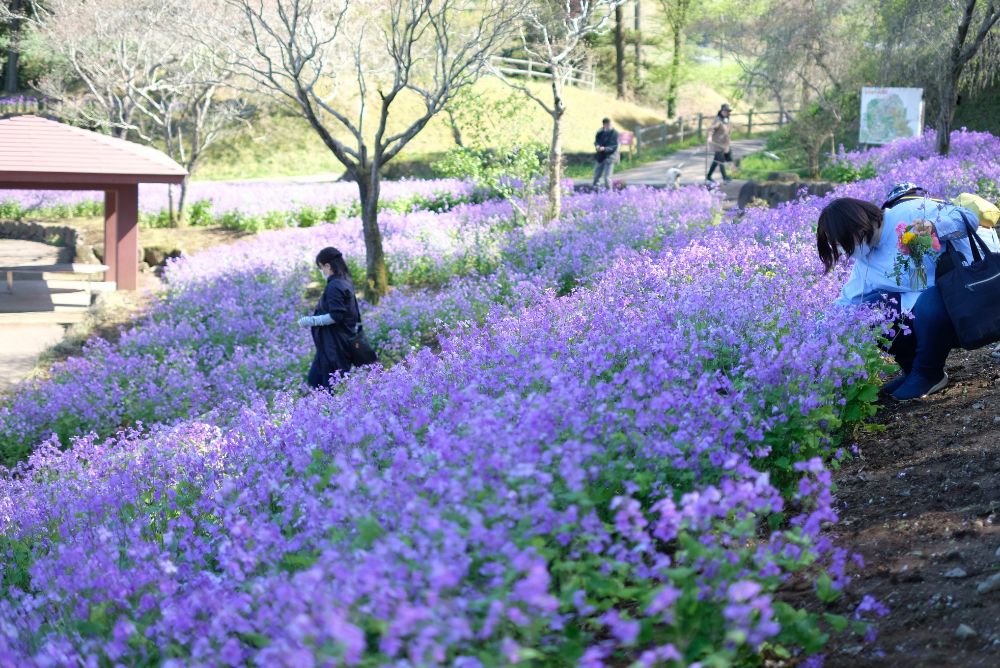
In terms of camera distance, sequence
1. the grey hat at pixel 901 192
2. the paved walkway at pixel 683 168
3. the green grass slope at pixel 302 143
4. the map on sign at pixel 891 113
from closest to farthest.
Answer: the grey hat at pixel 901 192 → the map on sign at pixel 891 113 → the paved walkway at pixel 683 168 → the green grass slope at pixel 302 143

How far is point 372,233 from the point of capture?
1330cm

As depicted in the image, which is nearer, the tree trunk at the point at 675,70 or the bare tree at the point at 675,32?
the bare tree at the point at 675,32

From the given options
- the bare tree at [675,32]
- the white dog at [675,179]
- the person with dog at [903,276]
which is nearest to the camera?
the person with dog at [903,276]

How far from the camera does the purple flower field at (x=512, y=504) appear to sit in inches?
102

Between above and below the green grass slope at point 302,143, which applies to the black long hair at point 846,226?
below

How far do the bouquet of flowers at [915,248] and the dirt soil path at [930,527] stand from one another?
709 millimetres

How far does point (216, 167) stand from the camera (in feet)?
115

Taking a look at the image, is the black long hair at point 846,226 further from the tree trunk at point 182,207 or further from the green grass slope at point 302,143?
the green grass slope at point 302,143

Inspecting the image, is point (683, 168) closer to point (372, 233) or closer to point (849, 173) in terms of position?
point (849, 173)

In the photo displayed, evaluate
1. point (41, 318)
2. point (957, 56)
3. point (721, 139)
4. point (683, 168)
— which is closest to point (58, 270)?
point (41, 318)

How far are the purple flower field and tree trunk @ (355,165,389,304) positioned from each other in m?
5.00

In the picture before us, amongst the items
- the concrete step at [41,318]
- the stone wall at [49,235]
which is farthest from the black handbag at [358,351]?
the stone wall at [49,235]

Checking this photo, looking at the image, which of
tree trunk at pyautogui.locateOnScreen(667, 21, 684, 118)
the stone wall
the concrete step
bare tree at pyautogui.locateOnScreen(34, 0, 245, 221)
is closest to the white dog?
bare tree at pyautogui.locateOnScreen(34, 0, 245, 221)

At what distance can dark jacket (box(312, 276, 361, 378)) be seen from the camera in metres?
8.80
